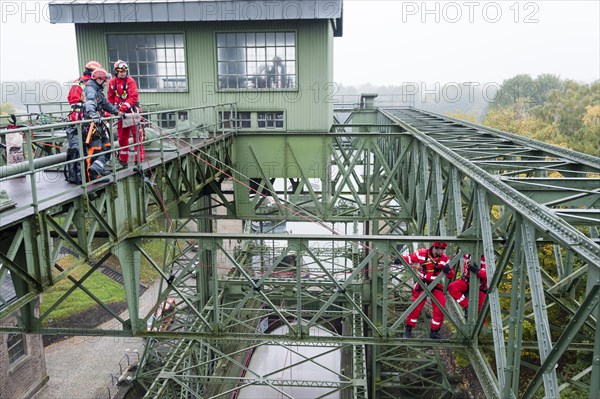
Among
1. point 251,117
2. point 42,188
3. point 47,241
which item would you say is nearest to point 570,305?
point 47,241

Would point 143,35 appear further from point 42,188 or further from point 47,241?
point 47,241

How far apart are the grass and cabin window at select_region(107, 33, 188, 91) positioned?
15.7m

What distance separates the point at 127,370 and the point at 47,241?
61.0 ft

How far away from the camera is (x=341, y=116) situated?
35750 millimetres

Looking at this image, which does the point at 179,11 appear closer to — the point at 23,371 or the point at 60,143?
the point at 60,143

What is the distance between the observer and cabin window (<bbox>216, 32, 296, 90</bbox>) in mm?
17797

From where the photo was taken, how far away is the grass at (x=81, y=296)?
29906 mm

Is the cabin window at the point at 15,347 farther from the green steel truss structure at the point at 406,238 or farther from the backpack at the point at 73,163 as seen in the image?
the backpack at the point at 73,163

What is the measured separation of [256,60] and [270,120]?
2.19 meters

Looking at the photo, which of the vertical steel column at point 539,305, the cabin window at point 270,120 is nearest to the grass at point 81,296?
the cabin window at point 270,120

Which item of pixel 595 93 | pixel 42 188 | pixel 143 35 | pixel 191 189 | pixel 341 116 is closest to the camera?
pixel 42 188

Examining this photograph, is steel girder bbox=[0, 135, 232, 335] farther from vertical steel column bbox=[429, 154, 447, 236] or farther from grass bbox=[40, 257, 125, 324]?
grass bbox=[40, 257, 125, 324]

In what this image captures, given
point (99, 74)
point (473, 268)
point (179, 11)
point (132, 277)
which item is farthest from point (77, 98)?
point (179, 11)

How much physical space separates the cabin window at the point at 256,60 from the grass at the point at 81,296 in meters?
17.5
